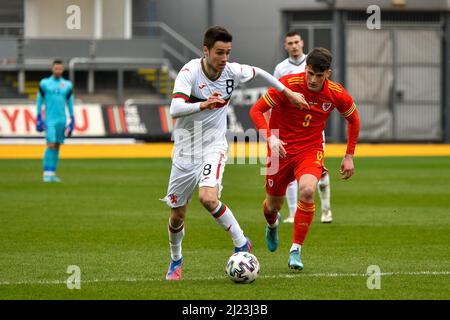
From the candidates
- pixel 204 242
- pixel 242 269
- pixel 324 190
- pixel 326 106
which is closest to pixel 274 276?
pixel 242 269

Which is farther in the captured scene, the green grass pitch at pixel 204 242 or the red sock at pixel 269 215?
the red sock at pixel 269 215

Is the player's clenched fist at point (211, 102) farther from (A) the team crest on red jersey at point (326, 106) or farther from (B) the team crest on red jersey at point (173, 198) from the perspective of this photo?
(A) the team crest on red jersey at point (326, 106)

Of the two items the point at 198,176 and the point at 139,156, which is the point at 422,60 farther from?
the point at 198,176

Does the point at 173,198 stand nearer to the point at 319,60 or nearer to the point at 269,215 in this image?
the point at 269,215

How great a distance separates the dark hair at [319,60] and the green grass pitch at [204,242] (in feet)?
6.59

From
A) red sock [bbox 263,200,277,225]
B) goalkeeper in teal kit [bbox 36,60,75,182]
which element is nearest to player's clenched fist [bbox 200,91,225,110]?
red sock [bbox 263,200,277,225]

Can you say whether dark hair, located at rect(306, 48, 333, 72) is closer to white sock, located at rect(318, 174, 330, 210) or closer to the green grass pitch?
the green grass pitch

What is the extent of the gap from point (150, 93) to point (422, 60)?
11.3 metres

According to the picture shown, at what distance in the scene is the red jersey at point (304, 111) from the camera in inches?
422

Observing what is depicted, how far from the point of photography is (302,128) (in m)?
10.8

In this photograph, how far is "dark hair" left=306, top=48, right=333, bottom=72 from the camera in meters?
10.2

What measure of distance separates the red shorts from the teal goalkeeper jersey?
12.5 meters

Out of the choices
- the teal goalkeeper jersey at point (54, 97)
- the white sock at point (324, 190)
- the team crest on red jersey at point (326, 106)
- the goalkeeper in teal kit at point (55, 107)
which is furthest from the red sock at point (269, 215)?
the teal goalkeeper jersey at point (54, 97)
